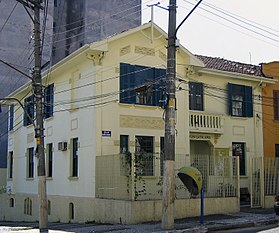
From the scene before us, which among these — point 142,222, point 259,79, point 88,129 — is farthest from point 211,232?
point 259,79

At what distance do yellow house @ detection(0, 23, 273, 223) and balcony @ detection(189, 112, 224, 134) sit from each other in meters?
0.05

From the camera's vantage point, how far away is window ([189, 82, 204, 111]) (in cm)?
2495

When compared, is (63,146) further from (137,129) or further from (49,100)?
(137,129)

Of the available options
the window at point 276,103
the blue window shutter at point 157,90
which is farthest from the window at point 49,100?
the window at point 276,103

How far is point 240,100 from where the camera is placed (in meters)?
26.6

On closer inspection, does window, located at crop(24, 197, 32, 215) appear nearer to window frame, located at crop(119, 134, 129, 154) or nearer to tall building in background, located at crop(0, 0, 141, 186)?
tall building in background, located at crop(0, 0, 141, 186)

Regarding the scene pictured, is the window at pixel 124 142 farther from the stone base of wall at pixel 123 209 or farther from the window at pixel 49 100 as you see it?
the window at pixel 49 100

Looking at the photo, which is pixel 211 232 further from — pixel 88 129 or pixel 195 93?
pixel 195 93

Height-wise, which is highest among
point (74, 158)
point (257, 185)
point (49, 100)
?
point (49, 100)

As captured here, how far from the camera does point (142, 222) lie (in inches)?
725

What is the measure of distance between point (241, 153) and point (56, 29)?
78.8ft

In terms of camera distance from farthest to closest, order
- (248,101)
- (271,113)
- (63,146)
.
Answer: (271,113)
(248,101)
(63,146)

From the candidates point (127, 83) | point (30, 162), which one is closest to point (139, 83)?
point (127, 83)

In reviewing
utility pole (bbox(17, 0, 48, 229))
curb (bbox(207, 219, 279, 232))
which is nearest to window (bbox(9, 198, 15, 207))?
utility pole (bbox(17, 0, 48, 229))
